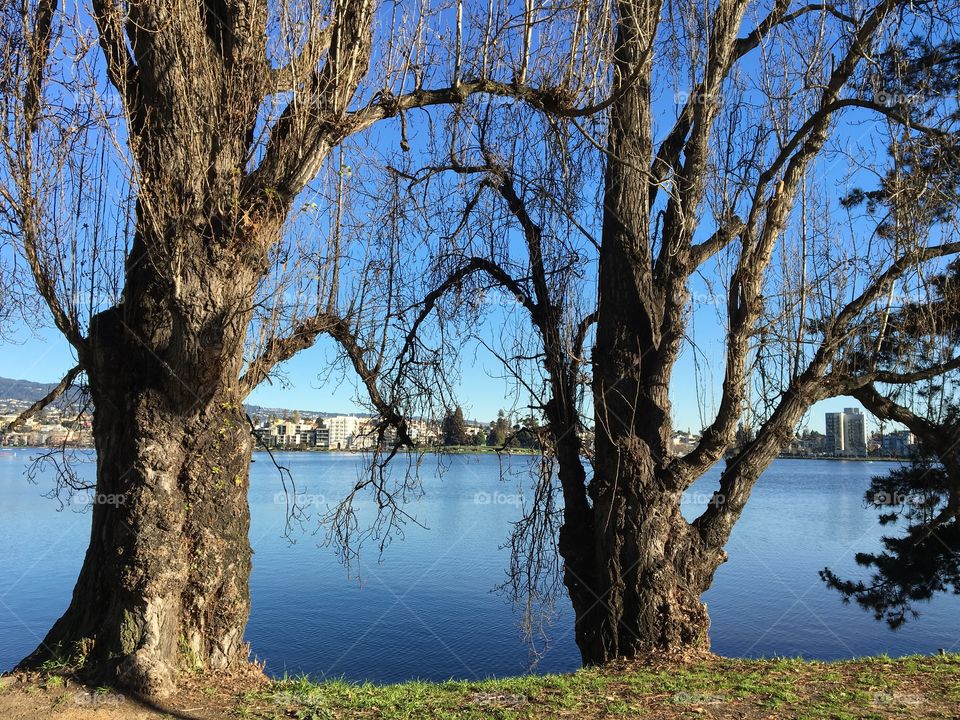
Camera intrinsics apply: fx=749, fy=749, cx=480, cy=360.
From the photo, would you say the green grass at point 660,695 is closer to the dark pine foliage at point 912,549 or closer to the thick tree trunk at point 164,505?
the thick tree trunk at point 164,505

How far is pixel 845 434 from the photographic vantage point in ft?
37.8

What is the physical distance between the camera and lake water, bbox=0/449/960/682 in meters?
13.9

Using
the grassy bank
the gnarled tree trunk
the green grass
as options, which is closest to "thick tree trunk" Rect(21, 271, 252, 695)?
the gnarled tree trunk

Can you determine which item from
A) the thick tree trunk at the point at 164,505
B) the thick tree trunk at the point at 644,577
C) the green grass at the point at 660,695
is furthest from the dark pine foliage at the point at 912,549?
the thick tree trunk at the point at 164,505

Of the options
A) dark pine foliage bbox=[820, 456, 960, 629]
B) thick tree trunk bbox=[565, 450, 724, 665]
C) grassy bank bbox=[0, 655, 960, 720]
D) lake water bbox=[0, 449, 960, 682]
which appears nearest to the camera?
grassy bank bbox=[0, 655, 960, 720]

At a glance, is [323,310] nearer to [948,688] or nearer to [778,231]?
[778,231]

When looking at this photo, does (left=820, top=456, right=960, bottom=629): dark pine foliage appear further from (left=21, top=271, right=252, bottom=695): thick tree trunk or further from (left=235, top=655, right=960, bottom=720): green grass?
(left=21, top=271, right=252, bottom=695): thick tree trunk

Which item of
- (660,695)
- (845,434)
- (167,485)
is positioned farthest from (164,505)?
(845,434)

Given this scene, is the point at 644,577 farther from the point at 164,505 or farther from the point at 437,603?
the point at 437,603

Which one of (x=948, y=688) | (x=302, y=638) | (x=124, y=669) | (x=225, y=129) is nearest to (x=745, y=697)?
(x=948, y=688)

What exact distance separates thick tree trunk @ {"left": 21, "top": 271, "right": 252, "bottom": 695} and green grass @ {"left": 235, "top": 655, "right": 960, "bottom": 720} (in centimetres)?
79

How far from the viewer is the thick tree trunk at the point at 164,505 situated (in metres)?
5.48

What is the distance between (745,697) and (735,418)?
2670mm

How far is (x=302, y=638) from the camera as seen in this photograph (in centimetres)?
1486
